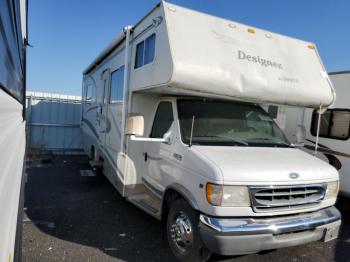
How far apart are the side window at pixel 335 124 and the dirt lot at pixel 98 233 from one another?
165 cm

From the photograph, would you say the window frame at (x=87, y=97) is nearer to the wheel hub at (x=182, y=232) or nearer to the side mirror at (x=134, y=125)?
the side mirror at (x=134, y=125)

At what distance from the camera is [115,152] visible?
5.61m

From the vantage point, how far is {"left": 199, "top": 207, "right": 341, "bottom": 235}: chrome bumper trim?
10.4ft

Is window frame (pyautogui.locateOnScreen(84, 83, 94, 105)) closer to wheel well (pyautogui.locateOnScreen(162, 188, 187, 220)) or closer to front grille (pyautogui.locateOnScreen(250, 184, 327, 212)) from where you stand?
wheel well (pyautogui.locateOnScreen(162, 188, 187, 220))

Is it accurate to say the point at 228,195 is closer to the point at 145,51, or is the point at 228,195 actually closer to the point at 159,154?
the point at 159,154

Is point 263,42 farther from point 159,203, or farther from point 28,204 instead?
point 28,204

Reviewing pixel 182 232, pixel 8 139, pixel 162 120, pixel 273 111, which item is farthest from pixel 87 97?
pixel 8 139

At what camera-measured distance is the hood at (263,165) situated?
10.6 feet

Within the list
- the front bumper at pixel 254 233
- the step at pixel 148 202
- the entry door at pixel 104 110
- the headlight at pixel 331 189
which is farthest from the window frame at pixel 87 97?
the headlight at pixel 331 189

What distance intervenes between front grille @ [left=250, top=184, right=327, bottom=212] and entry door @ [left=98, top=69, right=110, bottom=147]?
12.8ft

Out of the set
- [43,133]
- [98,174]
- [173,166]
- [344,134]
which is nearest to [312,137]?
[344,134]

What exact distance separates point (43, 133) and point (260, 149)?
10823 mm

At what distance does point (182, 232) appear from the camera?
12.2ft

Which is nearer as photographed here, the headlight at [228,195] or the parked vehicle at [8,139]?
the parked vehicle at [8,139]
